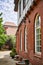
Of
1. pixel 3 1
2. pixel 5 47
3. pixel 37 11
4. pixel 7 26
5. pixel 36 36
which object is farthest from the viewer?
pixel 7 26

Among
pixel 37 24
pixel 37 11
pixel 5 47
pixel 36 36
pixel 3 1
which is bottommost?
pixel 5 47

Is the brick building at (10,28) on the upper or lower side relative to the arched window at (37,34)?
upper

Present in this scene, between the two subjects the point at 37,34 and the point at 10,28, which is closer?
the point at 37,34

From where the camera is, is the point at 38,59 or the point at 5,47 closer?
the point at 38,59

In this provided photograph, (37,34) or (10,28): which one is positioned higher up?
(10,28)

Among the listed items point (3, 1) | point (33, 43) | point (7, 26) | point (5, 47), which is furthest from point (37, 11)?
point (7, 26)

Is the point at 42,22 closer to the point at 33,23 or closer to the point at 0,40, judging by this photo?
the point at 33,23

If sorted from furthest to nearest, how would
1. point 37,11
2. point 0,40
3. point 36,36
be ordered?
1. point 0,40
2. point 36,36
3. point 37,11

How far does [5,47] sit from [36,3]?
31396mm

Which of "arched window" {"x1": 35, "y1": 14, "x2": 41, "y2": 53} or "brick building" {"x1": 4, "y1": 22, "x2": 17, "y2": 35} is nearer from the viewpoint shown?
"arched window" {"x1": 35, "y1": 14, "x2": 41, "y2": 53}

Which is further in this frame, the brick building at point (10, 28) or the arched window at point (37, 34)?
Result: the brick building at point (10, 28)

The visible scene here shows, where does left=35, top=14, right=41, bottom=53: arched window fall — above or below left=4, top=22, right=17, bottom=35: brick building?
below

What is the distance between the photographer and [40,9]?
10.1 m

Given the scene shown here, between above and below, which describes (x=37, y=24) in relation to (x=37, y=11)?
below
